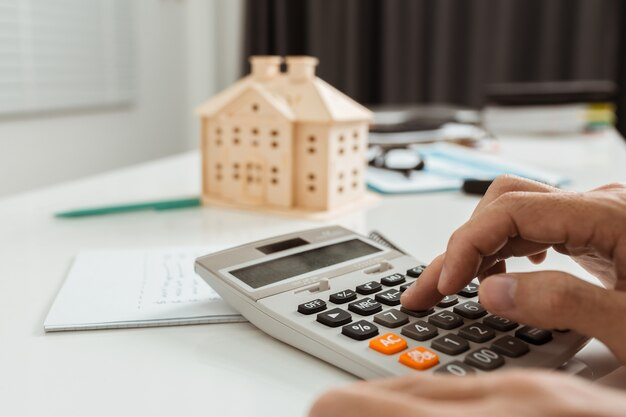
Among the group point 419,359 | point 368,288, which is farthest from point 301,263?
point 419,359

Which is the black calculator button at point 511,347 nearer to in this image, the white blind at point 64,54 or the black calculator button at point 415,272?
the black calculator button at point 415,272

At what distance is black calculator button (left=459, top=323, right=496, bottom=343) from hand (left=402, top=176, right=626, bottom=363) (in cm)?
1

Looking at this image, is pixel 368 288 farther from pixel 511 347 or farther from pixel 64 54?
pixel 64 54

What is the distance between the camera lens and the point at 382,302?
447 millimetres

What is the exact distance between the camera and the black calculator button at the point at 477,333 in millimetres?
386

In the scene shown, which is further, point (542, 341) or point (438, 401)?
point (542, 341)

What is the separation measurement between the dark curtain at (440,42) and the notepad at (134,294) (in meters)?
2.05

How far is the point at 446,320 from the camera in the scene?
41 centimetres

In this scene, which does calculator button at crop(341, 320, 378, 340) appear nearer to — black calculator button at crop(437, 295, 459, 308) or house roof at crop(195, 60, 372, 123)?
black calculator button at crop(437, 295, 459, 308)

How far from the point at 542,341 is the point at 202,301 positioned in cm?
25

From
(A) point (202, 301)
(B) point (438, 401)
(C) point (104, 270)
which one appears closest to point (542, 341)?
(B) point (438, 401)

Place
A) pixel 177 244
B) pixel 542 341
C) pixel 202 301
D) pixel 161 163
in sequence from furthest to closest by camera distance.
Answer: pixel 161 163, pixel 177 244, pixel 202 301, pixel 542 341

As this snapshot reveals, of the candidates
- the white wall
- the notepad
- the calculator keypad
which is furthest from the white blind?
the calculator keypad

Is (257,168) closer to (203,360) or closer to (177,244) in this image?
(177,244)
